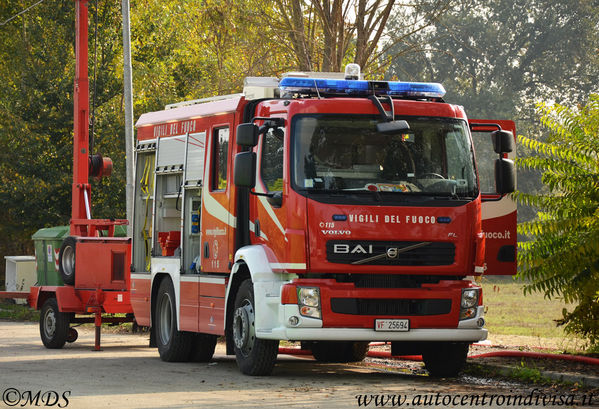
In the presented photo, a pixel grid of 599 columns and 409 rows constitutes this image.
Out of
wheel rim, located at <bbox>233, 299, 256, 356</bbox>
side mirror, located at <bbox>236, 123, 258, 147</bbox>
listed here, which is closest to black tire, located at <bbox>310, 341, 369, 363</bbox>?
wheel rim, located at <bbox>233, 299, 256, 356</bbox>

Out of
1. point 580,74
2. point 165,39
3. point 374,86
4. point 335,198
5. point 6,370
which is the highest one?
point 580,74

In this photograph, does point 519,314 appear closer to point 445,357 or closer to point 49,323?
point 49,323

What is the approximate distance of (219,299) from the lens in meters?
15.0

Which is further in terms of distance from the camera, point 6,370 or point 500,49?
point 500,49

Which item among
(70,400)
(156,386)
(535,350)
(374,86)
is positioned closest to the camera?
(70,400)

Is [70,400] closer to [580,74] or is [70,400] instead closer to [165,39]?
[165,39]

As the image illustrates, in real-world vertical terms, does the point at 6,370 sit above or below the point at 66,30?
below

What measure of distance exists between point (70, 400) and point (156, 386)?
155 centimetres

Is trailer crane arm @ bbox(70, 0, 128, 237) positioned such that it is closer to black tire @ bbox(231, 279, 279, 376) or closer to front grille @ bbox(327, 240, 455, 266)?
black tire @ bbox(231, 279, 279, 376)

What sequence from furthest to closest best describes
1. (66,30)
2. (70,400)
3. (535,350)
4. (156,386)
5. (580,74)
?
(580,74)
(66,30)
(535,350)
(156,386)
(70,400)

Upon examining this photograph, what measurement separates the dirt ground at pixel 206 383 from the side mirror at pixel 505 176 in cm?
225

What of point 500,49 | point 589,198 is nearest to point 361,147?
point 589,198

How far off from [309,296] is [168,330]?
4.32m

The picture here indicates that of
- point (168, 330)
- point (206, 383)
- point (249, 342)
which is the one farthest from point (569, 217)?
point (168, 330)
